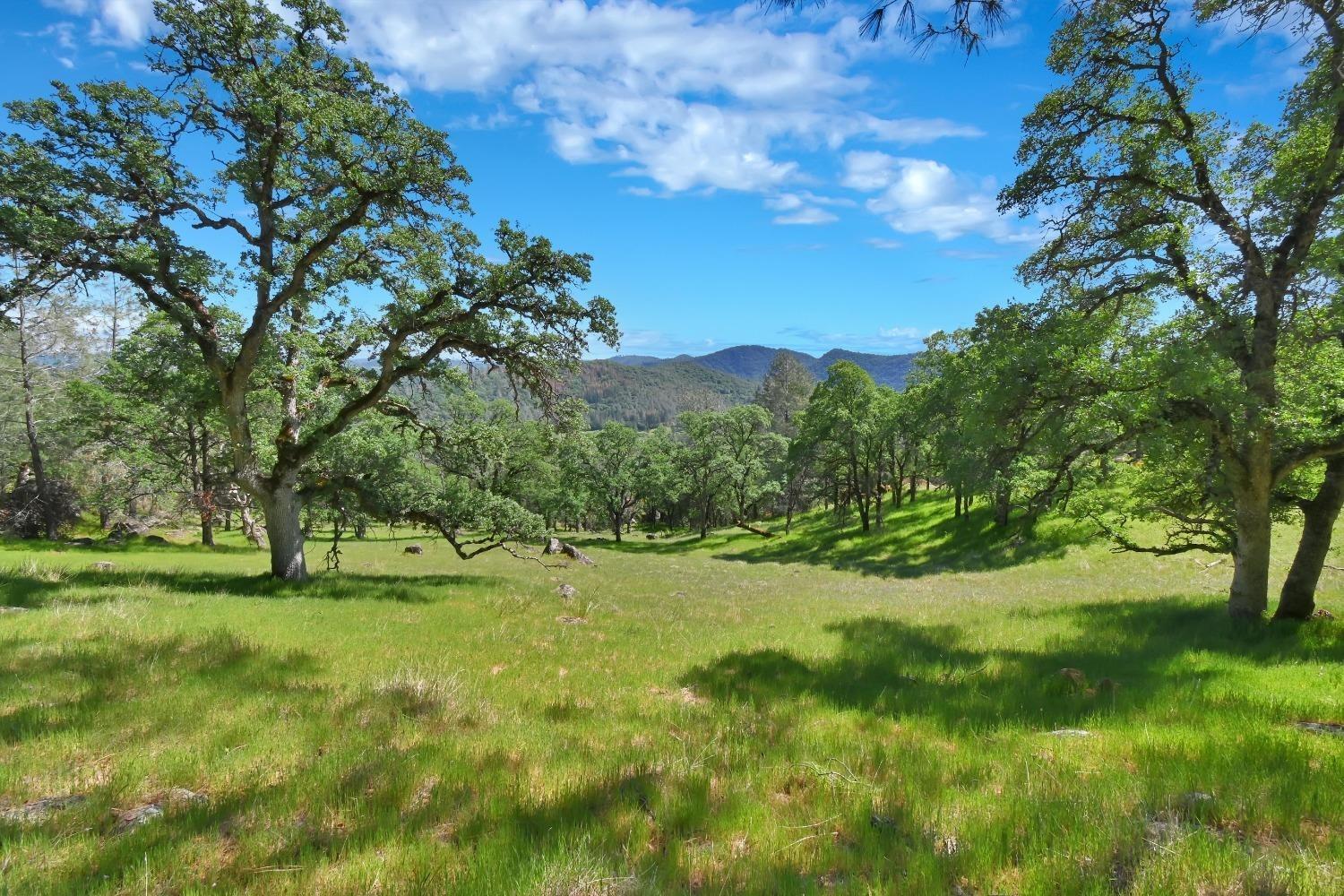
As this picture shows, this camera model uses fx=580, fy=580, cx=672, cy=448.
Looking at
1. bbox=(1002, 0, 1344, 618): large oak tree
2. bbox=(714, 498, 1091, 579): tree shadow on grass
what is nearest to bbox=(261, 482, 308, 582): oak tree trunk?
bbox=(1002, 0, 1344, 618): large oak tree

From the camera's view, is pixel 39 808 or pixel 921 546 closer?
pixel 39 808

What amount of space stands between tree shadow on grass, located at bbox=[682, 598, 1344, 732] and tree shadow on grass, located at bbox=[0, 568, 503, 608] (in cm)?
1006

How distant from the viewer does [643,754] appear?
5.30m

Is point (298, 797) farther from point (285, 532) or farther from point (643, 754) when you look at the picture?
point (285, 532)

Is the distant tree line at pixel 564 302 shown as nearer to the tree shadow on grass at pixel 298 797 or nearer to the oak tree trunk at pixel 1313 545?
the oak tree trunk at pixel 1313 545

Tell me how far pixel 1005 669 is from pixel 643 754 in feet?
22.7

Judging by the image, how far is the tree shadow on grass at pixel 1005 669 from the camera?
7.14 metres

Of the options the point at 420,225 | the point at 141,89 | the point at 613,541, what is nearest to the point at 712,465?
the point at 613,541

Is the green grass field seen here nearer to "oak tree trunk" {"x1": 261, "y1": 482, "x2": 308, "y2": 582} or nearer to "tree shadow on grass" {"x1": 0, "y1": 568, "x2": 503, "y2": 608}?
"tree shadow on grass" {"x1": 0, "y1": 568, "x2": 503, "y2": 608}

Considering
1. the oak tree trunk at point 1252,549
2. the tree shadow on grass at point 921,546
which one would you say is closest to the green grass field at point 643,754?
the oak tree trunk at point 1252,549

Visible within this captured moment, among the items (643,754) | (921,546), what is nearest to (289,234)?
(643,754)

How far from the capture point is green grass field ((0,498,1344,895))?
3236mm

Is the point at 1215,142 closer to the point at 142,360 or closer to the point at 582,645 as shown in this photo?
the point at 582,645

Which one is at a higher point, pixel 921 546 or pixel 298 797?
pixel 298 797
